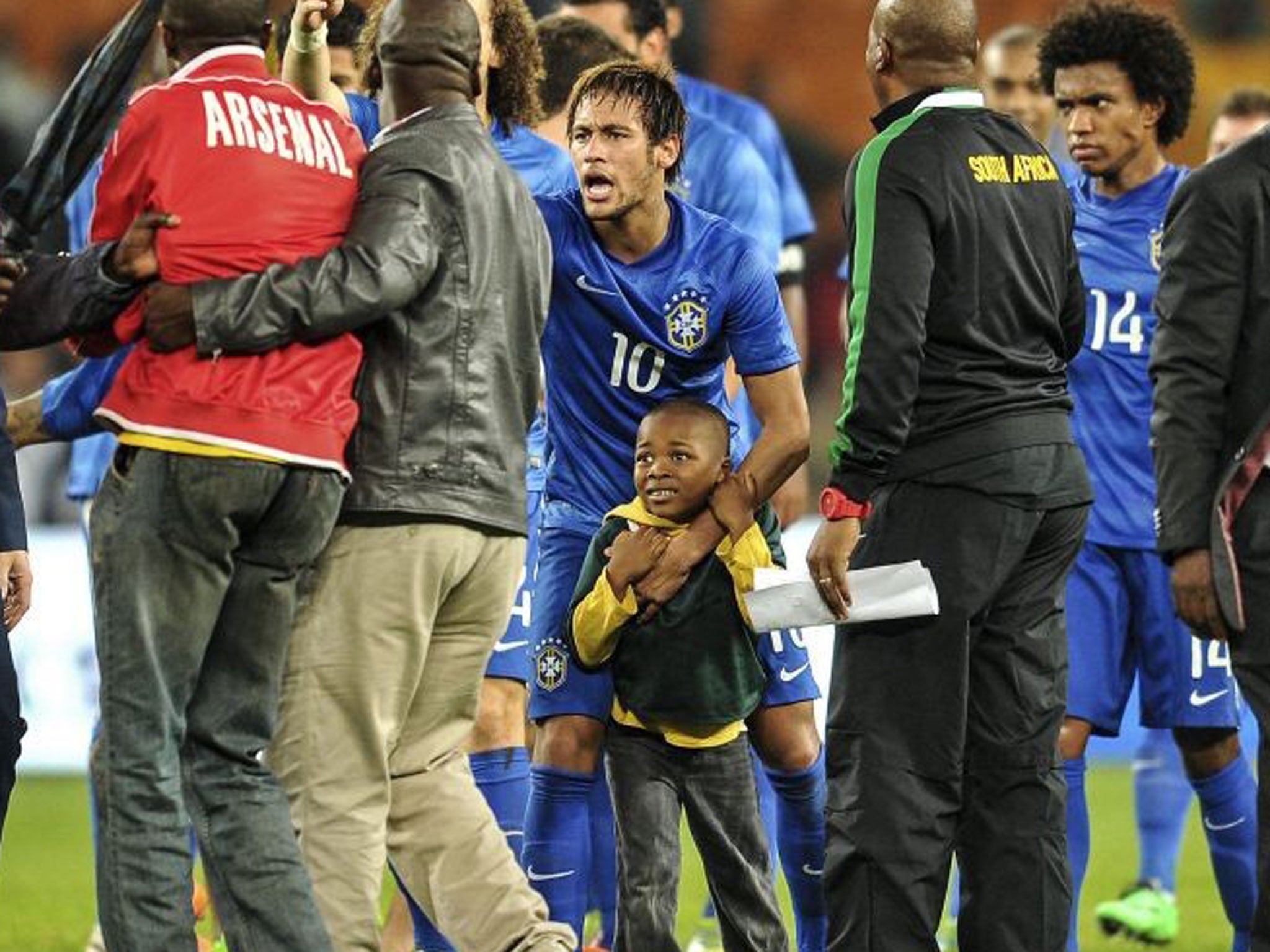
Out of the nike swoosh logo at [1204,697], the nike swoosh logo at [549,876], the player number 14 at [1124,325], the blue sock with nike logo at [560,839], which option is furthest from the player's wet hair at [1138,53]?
the nike swoosh logo at [549,876]

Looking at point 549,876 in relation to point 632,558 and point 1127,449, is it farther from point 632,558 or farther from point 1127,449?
point 1127,449

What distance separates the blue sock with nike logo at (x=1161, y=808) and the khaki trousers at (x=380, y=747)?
3.48 meters

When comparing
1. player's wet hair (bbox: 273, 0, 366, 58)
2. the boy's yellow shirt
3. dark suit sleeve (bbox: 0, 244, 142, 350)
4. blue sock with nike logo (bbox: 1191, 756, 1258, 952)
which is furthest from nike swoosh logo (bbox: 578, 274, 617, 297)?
blue sock with nike logo (bbox: 1191, 756, 1258, 952)

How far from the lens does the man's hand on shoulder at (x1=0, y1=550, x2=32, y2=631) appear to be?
17.0ft

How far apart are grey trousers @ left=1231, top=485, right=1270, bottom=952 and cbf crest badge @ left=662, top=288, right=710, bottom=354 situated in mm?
1312

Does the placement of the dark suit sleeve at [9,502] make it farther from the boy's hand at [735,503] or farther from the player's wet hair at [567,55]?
the player's wet hair at [567,55]

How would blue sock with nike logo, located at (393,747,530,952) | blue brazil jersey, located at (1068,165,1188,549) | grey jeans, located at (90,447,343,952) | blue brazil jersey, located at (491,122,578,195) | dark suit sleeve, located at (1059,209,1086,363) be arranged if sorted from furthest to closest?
blue brazil jersey, located at (1068,165,1188,549) → blue brazil jersey, located at (491,122,578,195) → blue sock with nike logo, located at (393,747,530,952) → dark suit sleeve, located at (1059,209,1086,363) → grey jeans, located at (90,447,343,952)

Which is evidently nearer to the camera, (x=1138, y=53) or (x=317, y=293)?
(x=317, y=293)

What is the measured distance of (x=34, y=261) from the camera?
181 inches

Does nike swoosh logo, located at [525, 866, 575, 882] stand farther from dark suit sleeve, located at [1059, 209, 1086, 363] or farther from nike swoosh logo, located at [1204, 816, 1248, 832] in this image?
nike swoosh logo, located at [1204, 816, 1248, 832]

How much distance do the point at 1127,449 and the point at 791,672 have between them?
168 centimetres

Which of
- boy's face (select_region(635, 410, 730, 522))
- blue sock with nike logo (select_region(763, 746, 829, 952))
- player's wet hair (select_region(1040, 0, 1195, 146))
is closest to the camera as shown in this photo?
boy's face (select_region(635, 410, 730, 522))

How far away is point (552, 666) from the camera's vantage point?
5.58m

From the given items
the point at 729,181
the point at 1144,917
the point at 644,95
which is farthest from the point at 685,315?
the point at 1144,917
